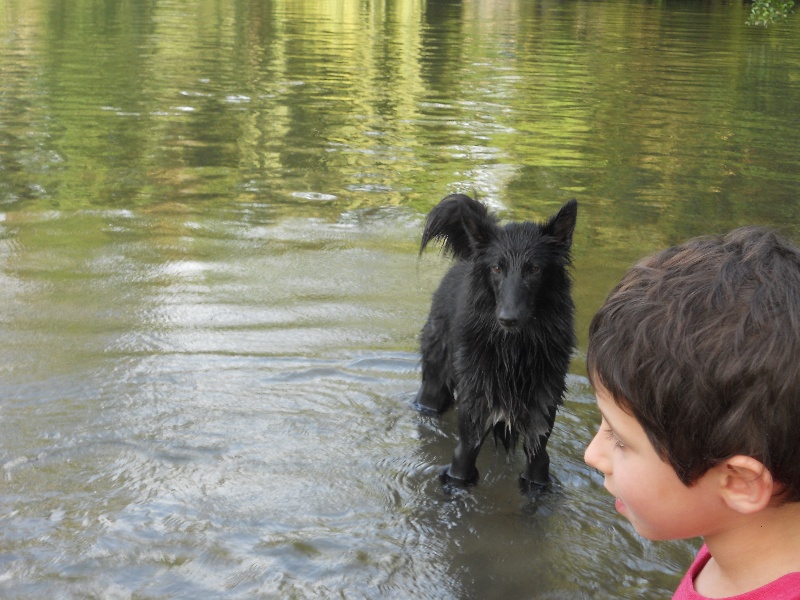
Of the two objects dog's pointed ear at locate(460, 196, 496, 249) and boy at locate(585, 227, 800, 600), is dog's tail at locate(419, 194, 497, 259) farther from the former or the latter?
boy at locate(585, 227, 800, 600)

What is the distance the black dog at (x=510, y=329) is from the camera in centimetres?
502

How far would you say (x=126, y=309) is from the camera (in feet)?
25.2

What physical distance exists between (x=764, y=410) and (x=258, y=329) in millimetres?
5928

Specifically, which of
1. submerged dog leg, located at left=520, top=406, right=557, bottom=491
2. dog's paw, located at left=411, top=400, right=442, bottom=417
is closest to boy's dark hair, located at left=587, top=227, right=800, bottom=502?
submerged dog leg, located at left=520, top=406, right=557, bottom=491

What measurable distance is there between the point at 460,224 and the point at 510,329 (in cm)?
86

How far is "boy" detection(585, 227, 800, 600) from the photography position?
1.78 meters

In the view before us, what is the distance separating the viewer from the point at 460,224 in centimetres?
544

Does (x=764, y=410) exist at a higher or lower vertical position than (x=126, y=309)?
higher

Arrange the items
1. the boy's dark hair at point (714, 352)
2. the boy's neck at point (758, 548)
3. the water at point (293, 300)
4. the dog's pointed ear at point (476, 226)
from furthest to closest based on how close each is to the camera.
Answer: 1. the dog's pointed ear at point (476, 226)
2. the water at point (293, 300)
3. the boy's neck at point (758, 548)
4. the boy's dark hair at point (714, 352)

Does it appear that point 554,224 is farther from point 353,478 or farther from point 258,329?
point 258,329

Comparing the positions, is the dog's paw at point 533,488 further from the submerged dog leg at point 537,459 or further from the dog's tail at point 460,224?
the dog's tail at point 460,224

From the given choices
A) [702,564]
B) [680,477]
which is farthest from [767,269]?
[702,564]

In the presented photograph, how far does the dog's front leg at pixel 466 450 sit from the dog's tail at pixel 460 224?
98cm

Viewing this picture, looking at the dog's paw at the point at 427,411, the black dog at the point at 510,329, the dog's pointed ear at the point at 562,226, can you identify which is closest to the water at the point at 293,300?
the dog's paw at the point at 427,411
